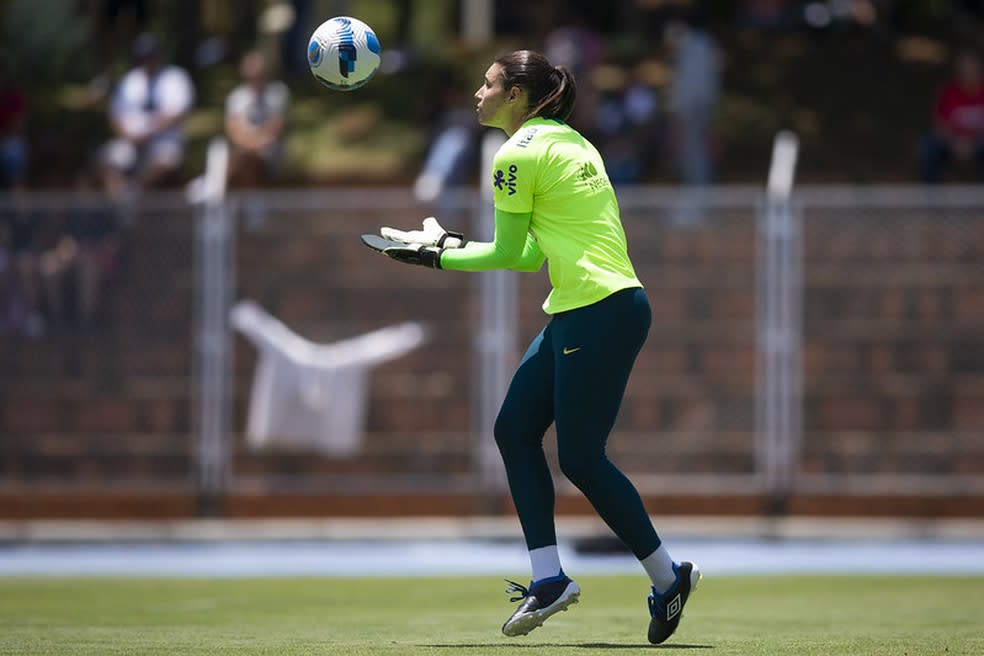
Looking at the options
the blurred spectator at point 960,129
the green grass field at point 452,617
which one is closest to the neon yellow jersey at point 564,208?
the green grass field at point 452,617

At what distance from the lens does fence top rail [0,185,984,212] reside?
50.7ft

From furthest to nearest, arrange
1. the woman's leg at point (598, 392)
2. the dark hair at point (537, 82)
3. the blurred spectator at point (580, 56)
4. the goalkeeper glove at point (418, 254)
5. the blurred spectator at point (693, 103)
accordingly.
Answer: the blurred spectator at point (580, 56) → the blurred spectator at point (693, 103) → the dark hair at point (537, 82) → the goalkeeper glove at point (418, 254) → the woman's leg at point (598, 392)

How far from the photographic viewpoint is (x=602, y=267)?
757 centimetres

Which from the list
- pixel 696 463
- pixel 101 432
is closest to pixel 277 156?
pixel 101 432

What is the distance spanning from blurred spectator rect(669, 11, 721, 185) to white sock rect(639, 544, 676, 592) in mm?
10148

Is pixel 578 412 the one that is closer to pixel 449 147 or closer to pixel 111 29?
pixel 449 147

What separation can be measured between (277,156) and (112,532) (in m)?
3.92

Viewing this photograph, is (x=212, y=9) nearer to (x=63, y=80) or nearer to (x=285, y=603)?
(x=63, y=80)

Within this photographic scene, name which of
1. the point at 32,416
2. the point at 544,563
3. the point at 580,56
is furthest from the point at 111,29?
the point at 544,563

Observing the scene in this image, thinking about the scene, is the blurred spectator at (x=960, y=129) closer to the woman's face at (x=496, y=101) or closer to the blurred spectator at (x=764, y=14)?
the blurred spectator at (x=764, y=14)

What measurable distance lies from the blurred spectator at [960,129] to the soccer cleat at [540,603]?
10.5 meters

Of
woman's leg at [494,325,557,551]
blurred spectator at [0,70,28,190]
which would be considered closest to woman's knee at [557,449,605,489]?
woman's leg at [494,325,557,551]

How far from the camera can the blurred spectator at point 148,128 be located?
17.5 meters

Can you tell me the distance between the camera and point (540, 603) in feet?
24.8
